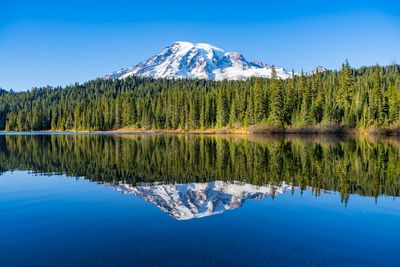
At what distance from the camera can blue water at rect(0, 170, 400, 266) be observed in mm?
7047

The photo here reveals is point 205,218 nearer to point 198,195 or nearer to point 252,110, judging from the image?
point 198,195

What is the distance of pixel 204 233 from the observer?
8672 millimetres

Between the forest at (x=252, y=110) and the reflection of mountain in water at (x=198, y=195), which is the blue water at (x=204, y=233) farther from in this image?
the forest at (x=252, y=110)

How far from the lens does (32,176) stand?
19.4 meters

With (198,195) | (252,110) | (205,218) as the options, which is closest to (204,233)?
(205,218)

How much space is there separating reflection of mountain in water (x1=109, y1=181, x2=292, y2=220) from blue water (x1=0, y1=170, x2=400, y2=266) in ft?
1.56

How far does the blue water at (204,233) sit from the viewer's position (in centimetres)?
705

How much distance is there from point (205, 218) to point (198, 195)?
2.95m

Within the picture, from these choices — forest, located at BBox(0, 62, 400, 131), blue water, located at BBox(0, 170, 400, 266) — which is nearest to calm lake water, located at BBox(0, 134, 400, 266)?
blue water, located at BBox(0, 170, 400, 266)

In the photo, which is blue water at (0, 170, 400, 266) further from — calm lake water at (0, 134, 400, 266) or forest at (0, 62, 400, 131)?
forest at (0, 62, 400, 131)

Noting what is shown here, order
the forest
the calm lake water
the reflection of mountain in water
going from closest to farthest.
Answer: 1. the calm lake water
2. the reflection of mountain in water
3. the forest

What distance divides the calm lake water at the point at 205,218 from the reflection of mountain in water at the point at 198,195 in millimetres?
47

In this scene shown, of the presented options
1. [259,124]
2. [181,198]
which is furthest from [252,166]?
[259,124]

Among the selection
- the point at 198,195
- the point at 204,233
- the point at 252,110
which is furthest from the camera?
the point at 252,110
